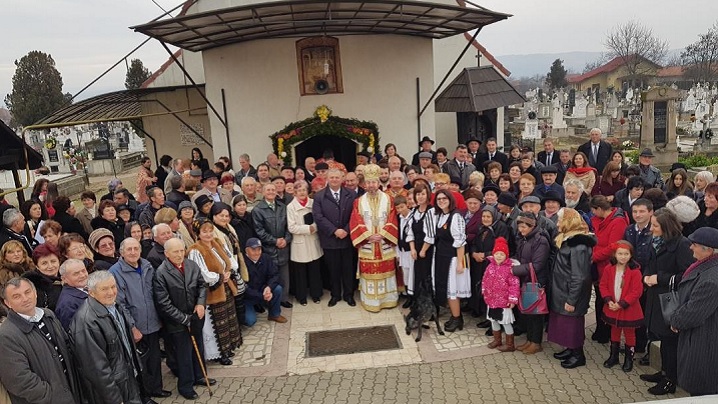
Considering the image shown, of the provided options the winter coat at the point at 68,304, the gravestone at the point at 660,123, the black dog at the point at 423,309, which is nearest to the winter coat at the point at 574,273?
the black dog at the point at 423,309

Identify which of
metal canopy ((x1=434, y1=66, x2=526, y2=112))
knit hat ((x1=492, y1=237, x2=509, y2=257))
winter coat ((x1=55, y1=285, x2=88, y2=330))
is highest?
metal canopy ((x1=434, y1=66, x2=526, y2=112))

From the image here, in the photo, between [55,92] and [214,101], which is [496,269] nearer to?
[214,101]

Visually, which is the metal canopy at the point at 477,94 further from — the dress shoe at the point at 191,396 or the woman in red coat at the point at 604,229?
the dress shoe at the point at 191,396

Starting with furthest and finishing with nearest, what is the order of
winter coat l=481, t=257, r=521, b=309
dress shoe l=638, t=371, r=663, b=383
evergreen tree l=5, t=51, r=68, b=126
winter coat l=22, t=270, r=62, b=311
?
evergreen tree l=5, t=51, r=68, b=126 < winter coat l=481, t=257, r=521, b=309 < dress shoe l=638, t=371, r=663, b=383 < winter coat l=22, t=270, r=62, b=311

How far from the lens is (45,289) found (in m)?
4.54

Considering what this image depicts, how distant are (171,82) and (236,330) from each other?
11.6 metres

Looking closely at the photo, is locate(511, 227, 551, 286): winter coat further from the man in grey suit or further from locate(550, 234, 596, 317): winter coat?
the man in grey suit

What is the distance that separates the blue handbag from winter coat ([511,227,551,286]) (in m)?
0.04

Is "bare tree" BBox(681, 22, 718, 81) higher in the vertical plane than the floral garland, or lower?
higher

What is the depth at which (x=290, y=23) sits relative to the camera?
969 centimetres

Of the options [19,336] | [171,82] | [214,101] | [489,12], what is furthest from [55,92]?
[19,336]

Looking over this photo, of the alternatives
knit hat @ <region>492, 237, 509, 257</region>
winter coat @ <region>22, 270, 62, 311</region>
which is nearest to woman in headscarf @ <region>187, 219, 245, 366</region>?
winter coat @ <region>22, 270, 62, 311</region>

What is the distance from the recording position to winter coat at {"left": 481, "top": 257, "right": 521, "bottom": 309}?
554 cm

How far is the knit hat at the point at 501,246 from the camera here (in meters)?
5.59
